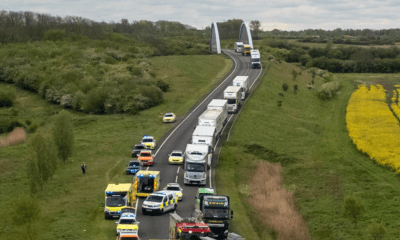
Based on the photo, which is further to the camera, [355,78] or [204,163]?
[355,78]

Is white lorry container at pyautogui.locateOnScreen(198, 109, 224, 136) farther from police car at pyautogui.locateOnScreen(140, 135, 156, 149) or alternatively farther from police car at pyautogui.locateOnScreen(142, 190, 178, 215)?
police car at pyautogui.locateOnScreen(142, 190, 178, 215)

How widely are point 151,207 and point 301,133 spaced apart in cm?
4493

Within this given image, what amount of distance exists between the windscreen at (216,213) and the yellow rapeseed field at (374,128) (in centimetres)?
2583

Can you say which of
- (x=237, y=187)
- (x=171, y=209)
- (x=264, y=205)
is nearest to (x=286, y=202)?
(x=264, y=205)

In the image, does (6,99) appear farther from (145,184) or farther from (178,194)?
(178,194)

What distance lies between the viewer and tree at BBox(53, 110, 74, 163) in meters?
58.6

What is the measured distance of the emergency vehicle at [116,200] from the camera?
4209 centimetres

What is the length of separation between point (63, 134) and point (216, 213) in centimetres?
2694

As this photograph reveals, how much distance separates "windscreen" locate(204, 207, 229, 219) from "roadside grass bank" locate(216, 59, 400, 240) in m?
3.05

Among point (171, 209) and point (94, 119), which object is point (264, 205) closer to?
point (171, 209)

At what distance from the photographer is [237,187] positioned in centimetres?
5481

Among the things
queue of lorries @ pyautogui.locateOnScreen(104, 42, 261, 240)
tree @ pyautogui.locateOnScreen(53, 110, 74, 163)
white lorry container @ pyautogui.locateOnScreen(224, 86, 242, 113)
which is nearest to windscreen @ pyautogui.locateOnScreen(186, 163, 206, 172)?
queue of lorries @ pyautogui.locateOnScreen(104, 42, 261, 240)

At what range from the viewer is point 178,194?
155 ft

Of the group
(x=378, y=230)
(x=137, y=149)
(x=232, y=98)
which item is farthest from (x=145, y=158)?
(x=378, y=230)
